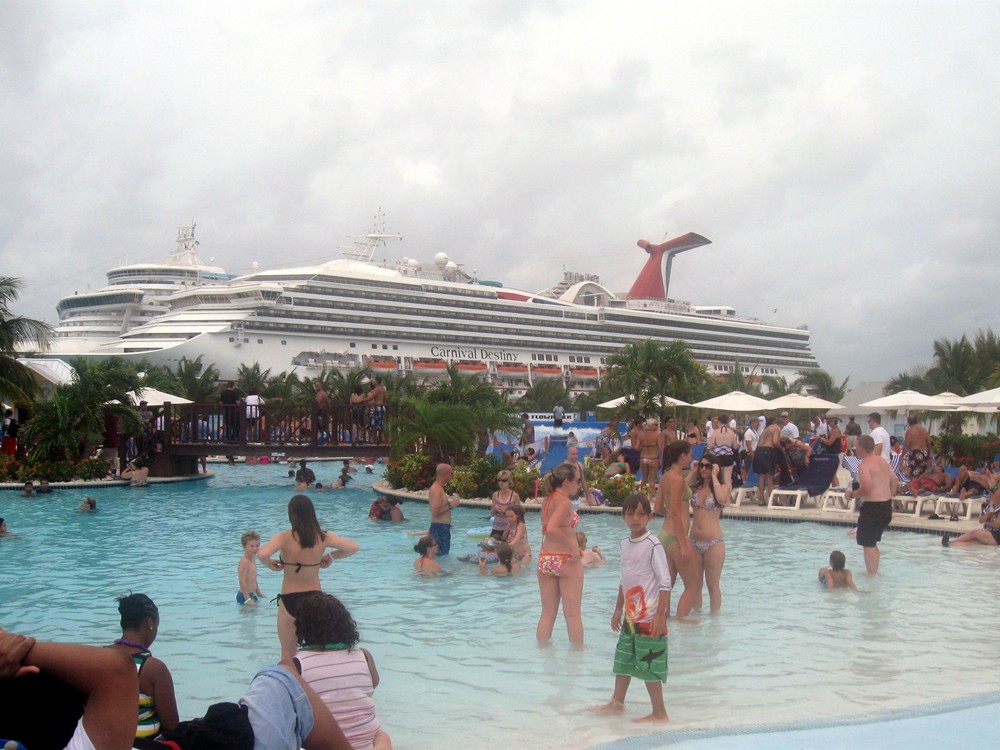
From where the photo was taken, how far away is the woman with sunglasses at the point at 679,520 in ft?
21.3

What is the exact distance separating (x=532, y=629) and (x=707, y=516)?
1547 mm

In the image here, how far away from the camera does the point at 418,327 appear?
6400 cm

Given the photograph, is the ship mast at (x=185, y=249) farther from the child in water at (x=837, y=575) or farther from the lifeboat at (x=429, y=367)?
the child in water at (x=837, y=575)

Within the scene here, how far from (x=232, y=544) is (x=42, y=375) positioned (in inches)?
716

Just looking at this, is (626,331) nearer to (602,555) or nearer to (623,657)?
(602,555)

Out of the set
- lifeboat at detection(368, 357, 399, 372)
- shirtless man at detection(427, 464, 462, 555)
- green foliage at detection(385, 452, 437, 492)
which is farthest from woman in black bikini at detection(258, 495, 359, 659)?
lifeboat at detection(368, 357, 399, 372)

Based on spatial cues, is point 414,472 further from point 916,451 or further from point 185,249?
point 185,249

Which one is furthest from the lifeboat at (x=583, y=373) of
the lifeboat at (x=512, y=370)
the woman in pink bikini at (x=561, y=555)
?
the woman in pink bikini at (x=561, y=555)

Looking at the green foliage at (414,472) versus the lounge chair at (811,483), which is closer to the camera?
the lounge chair at (811,483)

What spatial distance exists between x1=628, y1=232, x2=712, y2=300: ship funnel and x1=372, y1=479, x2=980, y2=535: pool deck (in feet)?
247

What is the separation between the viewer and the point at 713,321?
7725cm

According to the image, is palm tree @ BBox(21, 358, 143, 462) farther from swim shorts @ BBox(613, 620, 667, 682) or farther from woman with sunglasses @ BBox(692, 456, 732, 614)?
swim shorts @ BBox(613, 620, 667, 682)

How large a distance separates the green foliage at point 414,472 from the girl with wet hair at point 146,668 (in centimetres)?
1446

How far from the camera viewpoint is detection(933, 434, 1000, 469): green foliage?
18266 millimetres
